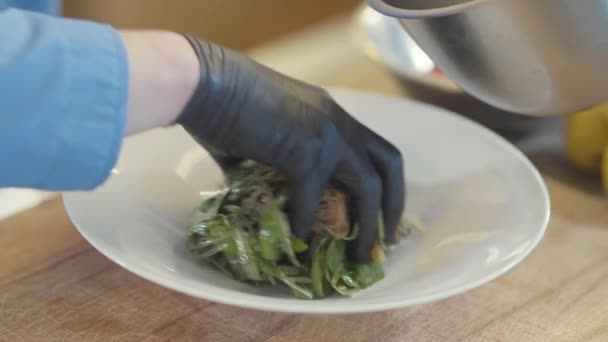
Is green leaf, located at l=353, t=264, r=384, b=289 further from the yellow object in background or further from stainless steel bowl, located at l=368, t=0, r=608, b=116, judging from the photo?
the yellow object in background

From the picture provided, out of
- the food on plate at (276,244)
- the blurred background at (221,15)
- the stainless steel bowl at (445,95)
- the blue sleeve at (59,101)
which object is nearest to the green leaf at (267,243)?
the food on plate at (276,244)

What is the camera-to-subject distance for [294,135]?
579 mm

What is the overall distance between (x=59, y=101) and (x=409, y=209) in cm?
35

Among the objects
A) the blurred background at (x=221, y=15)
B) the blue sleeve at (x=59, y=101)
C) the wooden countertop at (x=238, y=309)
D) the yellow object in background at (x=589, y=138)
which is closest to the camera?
the blue sleeve at (x=59, y=101)

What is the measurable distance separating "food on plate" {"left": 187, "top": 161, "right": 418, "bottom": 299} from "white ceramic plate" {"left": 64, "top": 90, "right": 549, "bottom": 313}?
0.04 ft

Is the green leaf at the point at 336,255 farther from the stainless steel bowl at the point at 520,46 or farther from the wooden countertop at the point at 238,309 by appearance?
the stainless steel bowl at the point at 520,46

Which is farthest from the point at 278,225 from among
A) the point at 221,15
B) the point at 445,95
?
the point at 221,15

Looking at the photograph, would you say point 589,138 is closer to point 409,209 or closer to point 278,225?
point 409,209

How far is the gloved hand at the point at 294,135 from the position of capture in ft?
1.83

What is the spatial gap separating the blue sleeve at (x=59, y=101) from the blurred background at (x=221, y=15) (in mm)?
858

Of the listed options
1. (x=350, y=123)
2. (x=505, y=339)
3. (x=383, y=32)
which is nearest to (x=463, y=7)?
(x=350, y=123)

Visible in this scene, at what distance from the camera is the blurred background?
1.35 m

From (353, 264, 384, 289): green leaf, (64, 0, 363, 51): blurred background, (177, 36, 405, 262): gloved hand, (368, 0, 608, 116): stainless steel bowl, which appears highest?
(368, 0, 608, 116): stainless steel bowl

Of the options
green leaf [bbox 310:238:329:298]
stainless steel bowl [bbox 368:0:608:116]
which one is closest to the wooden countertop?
green leaf [bbox 310:238:329:298]
